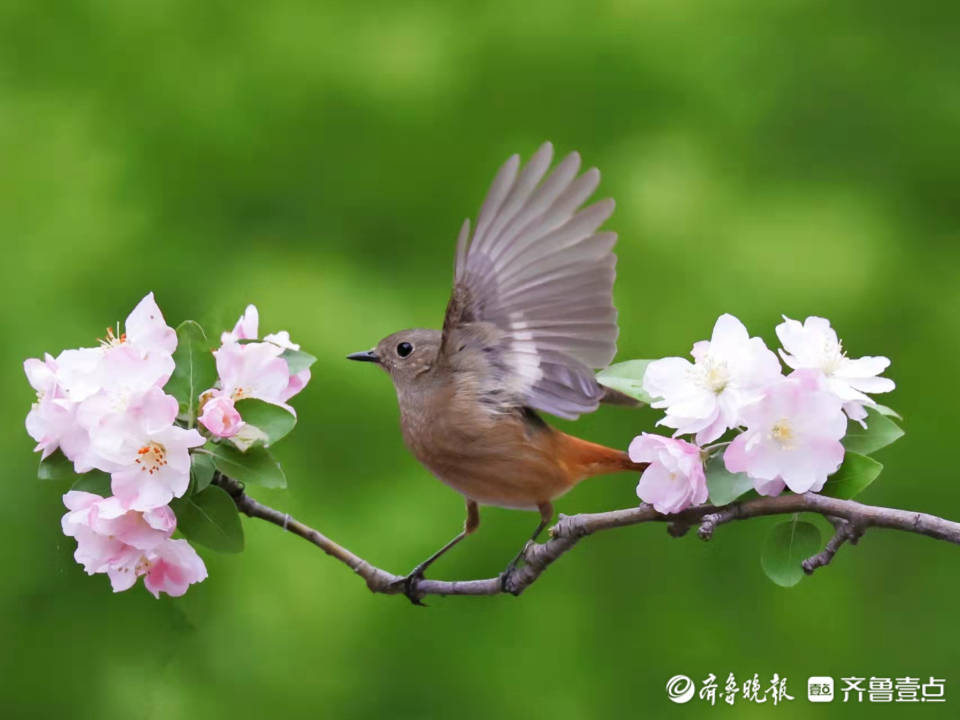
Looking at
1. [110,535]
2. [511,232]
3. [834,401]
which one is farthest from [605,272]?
[110,535]

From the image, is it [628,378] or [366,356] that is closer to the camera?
[628,378]

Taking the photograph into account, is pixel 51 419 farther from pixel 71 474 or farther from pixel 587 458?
pixel 587 458

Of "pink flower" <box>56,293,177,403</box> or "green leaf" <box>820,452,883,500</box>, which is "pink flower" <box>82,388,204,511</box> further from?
"green leaf" <box>820,452,883,500</box>

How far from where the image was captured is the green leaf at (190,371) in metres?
0.92

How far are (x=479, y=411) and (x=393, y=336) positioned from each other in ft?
0.39

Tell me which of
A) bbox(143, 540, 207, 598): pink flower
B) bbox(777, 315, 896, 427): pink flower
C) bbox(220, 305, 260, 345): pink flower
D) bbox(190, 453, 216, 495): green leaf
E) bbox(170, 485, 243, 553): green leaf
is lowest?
bbox(143, 540, 207, 598): pink flower

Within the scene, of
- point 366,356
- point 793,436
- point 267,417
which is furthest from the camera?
→ point 366,356

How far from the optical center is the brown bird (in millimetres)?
873

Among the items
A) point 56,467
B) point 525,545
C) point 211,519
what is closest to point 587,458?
point 525,545

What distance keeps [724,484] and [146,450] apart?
391 millimetres

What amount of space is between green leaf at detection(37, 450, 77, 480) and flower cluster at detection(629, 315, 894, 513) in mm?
410

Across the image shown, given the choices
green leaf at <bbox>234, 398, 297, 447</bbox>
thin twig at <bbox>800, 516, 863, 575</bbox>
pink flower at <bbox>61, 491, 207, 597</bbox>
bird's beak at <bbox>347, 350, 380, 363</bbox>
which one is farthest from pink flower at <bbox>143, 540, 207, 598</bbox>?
thin twig at <bbox>800, 516, 863, 575</bbox>

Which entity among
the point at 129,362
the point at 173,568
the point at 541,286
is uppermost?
the point at 541,286

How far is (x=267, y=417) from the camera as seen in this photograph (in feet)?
2.93
